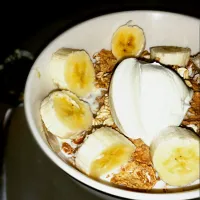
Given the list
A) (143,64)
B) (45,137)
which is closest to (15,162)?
(45,137)

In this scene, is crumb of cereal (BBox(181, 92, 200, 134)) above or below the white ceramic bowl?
below

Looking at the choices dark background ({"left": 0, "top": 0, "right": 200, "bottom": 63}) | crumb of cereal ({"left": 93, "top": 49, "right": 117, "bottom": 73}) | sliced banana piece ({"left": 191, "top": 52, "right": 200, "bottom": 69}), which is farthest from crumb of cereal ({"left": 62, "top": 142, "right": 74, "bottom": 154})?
dark background ({"left": 0, "top": 0, "right": 200, "bottom": 63})

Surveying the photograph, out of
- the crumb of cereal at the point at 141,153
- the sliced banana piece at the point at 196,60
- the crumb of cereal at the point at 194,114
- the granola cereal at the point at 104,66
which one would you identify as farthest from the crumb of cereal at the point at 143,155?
the sliced banana piece at the point at 196,60

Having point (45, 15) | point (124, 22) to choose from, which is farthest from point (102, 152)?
point (45, 15)

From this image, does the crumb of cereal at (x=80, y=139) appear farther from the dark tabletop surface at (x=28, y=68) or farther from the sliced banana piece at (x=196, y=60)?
the sliced banana piece at (x=196, y=60)

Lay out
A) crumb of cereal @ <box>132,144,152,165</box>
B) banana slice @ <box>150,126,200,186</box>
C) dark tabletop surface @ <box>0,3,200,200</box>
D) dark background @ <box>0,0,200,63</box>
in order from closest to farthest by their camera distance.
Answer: banana slice @ <box>150,126,200,186</box>
crumb of cereal @ <box>132,144,152,165</box>
dark tabletop surface @ <box>0,3,200,200</box>
dark background @ <box>0,0,200,63</box>

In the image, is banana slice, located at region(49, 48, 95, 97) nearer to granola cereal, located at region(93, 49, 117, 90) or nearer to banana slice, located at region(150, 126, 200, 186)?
granola cereal, located at region(93, 49, 117, 90)
